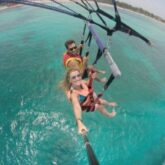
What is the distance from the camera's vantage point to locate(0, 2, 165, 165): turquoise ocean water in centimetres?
1122

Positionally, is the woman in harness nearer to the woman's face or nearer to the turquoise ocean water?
the woman's face

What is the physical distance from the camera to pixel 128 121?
44.1ft

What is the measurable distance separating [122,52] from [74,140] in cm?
1427

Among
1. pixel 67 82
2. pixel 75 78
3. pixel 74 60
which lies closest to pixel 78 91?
pixel 67 82

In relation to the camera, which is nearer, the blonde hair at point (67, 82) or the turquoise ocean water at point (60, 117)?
the blonde hair at point (67, 82)

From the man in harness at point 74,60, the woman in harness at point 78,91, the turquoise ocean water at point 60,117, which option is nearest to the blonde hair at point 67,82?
the woman in harness at point 78,91

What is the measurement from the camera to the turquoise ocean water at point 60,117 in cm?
1122

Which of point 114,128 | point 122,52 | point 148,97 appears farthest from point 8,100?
point 122,52

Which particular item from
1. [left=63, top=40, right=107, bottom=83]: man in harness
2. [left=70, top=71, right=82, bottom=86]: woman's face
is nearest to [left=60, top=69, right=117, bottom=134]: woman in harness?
[left=70, top=71, right=82, bottom=86]: woman's face

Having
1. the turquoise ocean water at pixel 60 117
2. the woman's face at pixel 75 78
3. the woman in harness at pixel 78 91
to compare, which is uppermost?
the woman's face at pixel 75 78

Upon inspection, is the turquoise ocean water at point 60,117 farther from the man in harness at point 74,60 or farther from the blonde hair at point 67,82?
the blonde hair at point 67,82

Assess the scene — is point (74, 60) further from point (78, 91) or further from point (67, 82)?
point (78, 91)

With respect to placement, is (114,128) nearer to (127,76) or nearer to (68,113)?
(68,113)

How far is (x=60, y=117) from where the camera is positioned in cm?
1298
